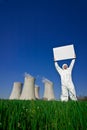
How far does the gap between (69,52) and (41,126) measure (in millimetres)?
6702

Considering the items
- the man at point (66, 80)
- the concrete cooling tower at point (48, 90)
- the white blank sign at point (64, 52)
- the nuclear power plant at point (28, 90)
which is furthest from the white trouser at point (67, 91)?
the concrete cooling tower at point (48, 90)

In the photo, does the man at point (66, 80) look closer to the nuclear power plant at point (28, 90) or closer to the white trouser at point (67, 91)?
the white trouser at point (67, 91)

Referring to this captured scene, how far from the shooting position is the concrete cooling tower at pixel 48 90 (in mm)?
29438

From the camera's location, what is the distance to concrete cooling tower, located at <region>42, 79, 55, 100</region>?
2944 centimetres

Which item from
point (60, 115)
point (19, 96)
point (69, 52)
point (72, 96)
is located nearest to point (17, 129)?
point (60, 115)

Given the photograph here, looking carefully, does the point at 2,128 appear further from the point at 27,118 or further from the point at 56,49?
the point at 56,49

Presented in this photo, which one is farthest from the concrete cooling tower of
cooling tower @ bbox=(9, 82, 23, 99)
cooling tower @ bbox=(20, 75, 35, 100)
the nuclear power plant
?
cooling tower @ bbox=(20, 75, 35, 100)

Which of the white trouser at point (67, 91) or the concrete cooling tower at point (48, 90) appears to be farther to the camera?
the concrete cooling tower at point (48, 90)

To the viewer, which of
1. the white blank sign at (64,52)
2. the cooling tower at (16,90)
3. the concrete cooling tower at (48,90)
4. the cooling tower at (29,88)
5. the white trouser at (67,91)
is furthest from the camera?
the concrete cooling tower at (48,90)

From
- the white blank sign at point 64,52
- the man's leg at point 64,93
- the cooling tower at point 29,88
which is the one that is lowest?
the man's leg at point 64,93

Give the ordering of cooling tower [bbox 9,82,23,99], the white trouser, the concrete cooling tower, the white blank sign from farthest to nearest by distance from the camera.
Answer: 1. the concrete cooling tower
2. cooling tower [bbox 9,82,23,99]
3. the white trouser
4. the white blank sign

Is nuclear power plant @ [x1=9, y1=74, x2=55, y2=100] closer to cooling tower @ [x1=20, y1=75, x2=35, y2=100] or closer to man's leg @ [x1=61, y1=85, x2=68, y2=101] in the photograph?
cooling tower @ [x1=20, y1=75, x2=35, y2=100]

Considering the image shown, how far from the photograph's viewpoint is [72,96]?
10.1 m

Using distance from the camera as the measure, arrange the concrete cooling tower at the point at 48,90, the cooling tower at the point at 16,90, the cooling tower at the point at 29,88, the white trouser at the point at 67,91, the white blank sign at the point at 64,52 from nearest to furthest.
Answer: the white blank sign at the point at 64,52, the white trouser at the point at 67,91, the cooling tower at the point at 29,88, the cooling tower at the point at 16,90, the concrete cooling tower at the point at 48,90
